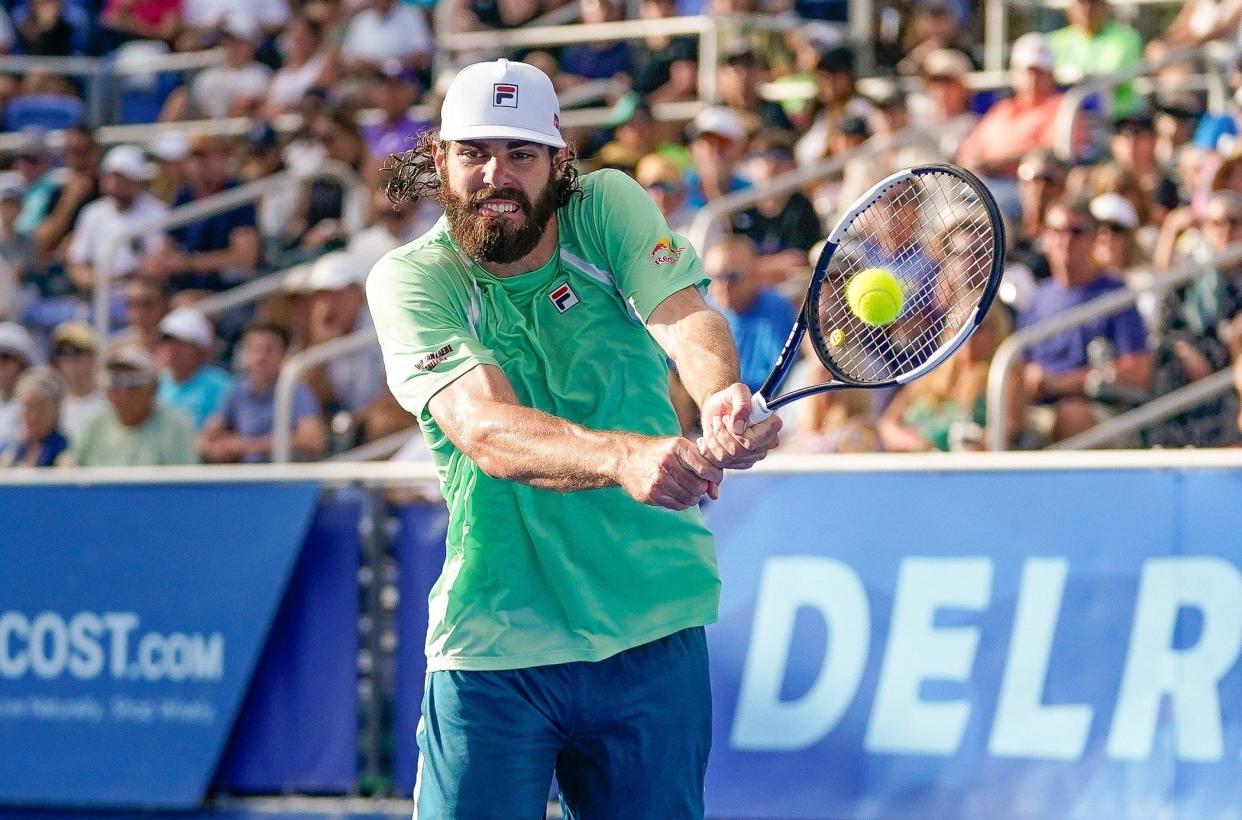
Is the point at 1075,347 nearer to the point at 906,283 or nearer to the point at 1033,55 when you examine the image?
the point at 1033,55

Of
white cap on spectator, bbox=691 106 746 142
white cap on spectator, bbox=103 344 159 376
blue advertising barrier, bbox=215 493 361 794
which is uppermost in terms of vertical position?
white cap on spectator, bbox=691 106 746 142

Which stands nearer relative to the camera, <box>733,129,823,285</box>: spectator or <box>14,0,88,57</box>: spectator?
<box>733,129,823,285</box>: spectator

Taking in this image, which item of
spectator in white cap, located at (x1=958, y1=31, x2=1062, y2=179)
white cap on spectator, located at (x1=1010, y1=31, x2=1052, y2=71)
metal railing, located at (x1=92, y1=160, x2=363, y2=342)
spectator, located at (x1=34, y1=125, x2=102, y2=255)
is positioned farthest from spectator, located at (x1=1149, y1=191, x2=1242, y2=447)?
spectator, located at (x1=34, y1=125, x2=102, y2=255)

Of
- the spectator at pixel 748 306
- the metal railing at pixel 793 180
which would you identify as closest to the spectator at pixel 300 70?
the metal railing at pixel 793 180

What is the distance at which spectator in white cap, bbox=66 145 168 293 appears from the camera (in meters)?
13.2

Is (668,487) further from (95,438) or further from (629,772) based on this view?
(95,438)

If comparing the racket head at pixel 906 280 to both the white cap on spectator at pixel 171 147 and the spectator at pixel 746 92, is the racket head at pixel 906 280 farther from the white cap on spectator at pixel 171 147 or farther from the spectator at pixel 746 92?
the white cap on spectator at pixel 171 147

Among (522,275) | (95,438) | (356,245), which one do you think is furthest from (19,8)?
(522,275)

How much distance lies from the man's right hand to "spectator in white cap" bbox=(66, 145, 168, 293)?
9839mm

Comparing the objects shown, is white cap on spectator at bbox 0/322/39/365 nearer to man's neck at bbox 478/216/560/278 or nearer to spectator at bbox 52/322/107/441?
spectator at bbox 52/322/107/441

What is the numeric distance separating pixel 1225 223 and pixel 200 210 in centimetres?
643

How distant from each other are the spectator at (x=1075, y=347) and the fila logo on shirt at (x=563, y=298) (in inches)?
152

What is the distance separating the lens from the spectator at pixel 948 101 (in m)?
10.8

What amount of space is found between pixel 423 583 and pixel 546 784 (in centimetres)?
311
